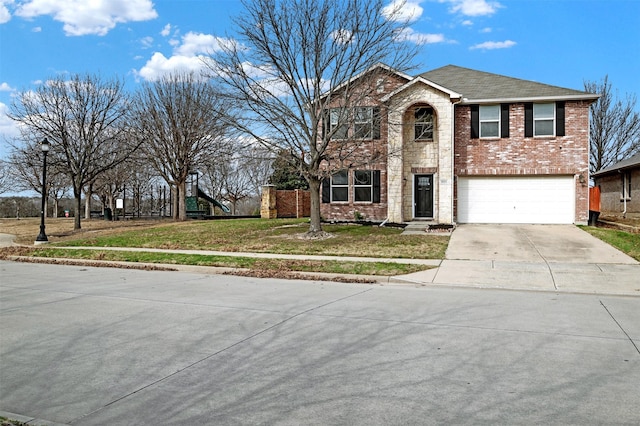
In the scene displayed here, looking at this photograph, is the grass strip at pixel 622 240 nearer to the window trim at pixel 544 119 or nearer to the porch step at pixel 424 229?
the window trim at pixel 544 119

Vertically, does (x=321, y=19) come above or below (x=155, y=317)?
above

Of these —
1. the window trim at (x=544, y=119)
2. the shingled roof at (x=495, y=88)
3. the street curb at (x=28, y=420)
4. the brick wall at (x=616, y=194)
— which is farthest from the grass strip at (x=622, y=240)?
the street curb at (x=28, y=420)

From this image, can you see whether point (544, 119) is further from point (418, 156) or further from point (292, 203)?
point (292, 203)

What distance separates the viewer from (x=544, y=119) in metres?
24.0

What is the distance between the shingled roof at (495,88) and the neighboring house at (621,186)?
8.39 m

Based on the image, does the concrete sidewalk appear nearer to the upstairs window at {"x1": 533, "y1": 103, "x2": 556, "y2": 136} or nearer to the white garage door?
the white garage door

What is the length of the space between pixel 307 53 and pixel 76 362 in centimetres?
1529

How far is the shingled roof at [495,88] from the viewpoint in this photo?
23781 mm

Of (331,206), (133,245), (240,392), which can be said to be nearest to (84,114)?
(133,245)

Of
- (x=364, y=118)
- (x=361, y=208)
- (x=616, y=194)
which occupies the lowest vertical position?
(x=361, y=208)

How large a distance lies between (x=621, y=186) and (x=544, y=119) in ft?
46.9

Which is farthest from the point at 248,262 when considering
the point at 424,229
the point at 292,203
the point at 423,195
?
the point at 292,203

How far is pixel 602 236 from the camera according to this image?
18969 millimetres

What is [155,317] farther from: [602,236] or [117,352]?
[602,236]
